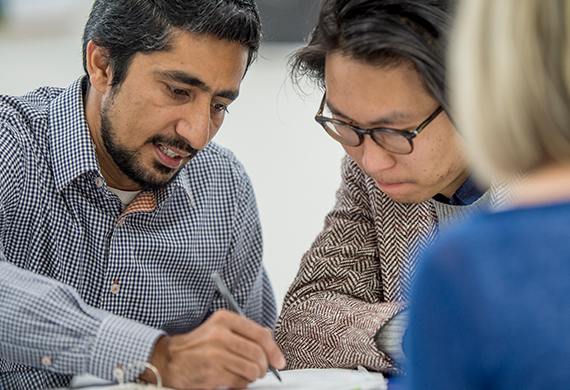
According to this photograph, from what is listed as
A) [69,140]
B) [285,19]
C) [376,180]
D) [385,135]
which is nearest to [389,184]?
[376,180]

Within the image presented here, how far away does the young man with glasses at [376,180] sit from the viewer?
131 cm

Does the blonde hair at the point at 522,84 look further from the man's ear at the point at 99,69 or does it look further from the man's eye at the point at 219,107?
the man's ear at the point at 99,69

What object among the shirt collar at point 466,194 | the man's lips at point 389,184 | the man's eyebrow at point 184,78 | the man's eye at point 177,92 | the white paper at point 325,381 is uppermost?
the man's eyebrow at point 184,78

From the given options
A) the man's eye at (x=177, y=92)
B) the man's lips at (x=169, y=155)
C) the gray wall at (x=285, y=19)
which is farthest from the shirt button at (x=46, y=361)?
the gray wall at (x=285, y=19)

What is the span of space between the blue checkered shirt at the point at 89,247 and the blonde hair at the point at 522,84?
0.75 m

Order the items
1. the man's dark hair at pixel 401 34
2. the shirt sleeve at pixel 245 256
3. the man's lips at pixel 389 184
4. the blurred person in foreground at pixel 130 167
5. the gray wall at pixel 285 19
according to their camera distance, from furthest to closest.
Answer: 1. the gray wall at pixel 285 19
2. the shirt sleeve at pixel 245 256
3. the blurred person in foreground at pixel 130 167
4. the man's lips at pixel 389 184
5. the man's dark hair at pixel 401 34

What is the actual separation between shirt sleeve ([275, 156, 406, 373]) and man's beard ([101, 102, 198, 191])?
1.36 ft

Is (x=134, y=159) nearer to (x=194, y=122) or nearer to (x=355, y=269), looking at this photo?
(x=194, y=122)

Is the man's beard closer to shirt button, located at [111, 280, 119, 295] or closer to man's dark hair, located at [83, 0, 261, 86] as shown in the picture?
man's dark hair, located at [83, 0, 261, 86]

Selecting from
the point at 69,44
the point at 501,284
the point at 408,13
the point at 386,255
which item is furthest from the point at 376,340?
the point at 69,44

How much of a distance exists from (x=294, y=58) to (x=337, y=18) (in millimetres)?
218

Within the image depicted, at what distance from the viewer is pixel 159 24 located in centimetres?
159

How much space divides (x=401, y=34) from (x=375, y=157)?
9.7 inches

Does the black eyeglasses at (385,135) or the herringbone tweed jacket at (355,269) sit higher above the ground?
the black eyeglasses at (385,135)
